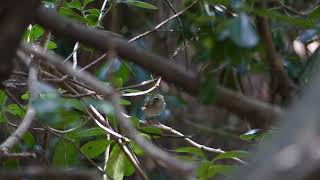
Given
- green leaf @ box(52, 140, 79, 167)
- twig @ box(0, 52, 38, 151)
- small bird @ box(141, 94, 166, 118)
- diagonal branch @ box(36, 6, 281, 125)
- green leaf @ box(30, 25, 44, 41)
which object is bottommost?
green leaf @ box(52, 140, 79, 167)

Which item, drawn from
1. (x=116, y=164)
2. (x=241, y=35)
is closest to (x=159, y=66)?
(x=241, y=35)

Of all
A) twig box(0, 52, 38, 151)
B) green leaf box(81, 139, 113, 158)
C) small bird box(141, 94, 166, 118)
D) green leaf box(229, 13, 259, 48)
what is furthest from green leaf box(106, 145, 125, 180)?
green leaf box(229, 13, 259, 48)

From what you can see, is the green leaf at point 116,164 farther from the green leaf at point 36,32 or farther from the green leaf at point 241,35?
the green leaf at point 241,35

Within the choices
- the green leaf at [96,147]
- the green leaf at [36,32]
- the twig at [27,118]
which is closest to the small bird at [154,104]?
the green leaf at [96,147]

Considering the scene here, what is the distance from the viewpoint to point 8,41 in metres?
0.71

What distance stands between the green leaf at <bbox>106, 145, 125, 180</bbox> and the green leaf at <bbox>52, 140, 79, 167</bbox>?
0.08 m

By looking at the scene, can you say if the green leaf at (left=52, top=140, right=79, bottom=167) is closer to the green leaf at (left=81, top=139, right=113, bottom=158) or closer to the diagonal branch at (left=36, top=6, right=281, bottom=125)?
the green leaf at (left=81, top=139, right=113, bottom=158)

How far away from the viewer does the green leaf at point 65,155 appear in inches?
56.2

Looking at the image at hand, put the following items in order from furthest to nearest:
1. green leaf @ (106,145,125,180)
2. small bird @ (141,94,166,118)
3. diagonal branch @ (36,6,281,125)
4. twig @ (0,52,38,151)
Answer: small bird @ (141,94,166,118) < green leaf @ (106,145,125,180) < twig @ (0,52,38,151) < diagonal branch @ (36,6,281,125)

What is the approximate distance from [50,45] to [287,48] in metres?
1.27

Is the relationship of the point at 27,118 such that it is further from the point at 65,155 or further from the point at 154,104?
the point at 154,104

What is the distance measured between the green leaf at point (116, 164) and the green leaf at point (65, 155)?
8 cm

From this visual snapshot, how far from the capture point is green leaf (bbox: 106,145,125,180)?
140 centimetres

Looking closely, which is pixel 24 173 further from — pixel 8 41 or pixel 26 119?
pixel 26 119
